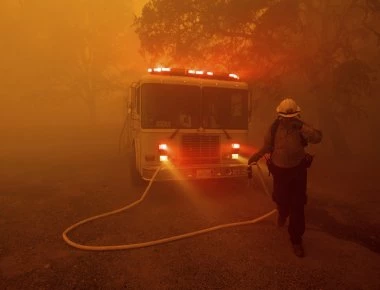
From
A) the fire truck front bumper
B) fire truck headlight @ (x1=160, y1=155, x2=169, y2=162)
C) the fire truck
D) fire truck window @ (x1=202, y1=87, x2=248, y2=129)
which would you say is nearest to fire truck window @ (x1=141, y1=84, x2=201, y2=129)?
the fire truck

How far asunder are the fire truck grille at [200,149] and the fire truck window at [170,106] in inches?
11.8

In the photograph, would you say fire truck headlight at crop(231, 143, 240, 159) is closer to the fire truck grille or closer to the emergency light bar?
the fire truck grille

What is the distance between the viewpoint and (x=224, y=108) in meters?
7.62

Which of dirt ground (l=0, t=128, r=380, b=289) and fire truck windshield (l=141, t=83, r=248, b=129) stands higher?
fire truck windshield (l=141, t=83, r=248, b=129)

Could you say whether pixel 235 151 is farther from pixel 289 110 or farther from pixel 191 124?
pixel 289 110

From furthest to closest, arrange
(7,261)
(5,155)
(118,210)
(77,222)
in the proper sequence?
(5,155), (118,210), (77,222), (7,261)

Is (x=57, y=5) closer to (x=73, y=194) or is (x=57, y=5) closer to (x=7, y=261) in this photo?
(x=73, y=194)

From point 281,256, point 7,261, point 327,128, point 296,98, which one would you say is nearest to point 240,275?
point 281,256

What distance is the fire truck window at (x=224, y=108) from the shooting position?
7484 mm

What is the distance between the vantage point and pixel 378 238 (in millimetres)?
5242

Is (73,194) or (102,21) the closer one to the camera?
(73,194)

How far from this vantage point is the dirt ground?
3916mm

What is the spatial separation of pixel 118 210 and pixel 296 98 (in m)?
17.4

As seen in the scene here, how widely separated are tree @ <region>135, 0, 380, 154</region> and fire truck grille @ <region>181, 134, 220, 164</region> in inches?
270
